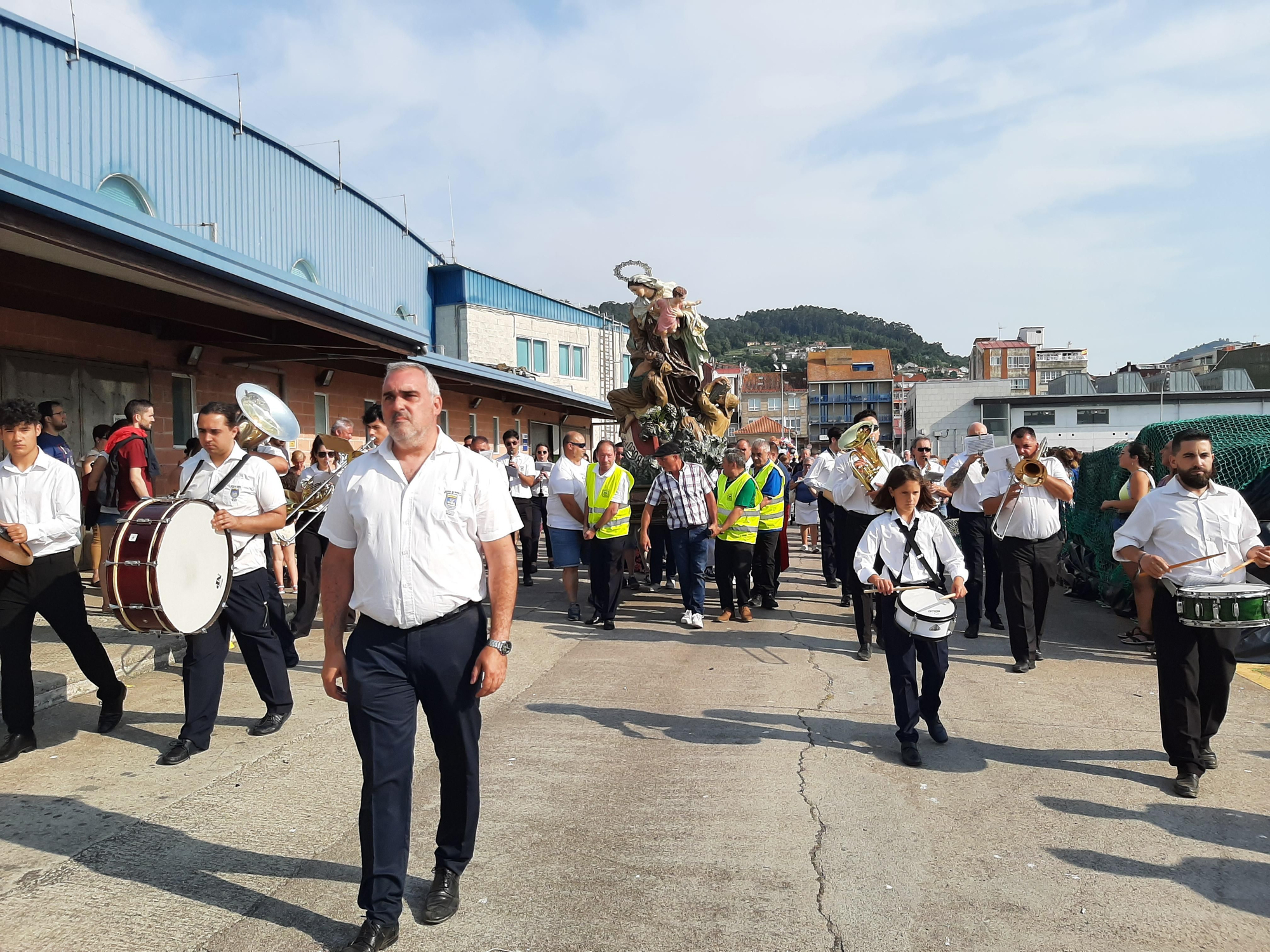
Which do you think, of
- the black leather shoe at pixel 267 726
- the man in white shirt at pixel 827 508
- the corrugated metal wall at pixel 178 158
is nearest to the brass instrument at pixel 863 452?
the man in white shirt at pixel 827 508

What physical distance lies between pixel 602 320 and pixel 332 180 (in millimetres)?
18278

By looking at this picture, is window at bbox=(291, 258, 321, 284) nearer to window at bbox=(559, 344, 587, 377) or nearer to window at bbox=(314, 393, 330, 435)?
window at bbox=(314, 393, 330, 435)

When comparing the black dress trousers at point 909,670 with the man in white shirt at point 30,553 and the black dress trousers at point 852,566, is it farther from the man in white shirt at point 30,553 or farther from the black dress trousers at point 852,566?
the man in white shirt at point 30,553

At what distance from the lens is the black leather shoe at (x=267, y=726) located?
18.7 ft

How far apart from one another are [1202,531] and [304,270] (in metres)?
20.4

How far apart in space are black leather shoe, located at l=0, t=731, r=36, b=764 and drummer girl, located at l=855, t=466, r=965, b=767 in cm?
482

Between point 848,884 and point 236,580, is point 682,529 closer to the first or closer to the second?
point 236,580

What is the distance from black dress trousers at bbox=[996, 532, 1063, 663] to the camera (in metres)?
7.56

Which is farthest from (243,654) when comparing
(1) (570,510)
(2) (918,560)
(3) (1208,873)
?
(3) (1208,873)

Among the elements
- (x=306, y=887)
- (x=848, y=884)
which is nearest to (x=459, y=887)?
(x=306, y=887)

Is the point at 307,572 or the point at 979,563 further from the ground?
the point at 307,572

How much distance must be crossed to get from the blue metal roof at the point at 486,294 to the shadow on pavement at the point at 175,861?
28.7 m

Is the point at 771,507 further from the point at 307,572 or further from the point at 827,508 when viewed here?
the point at 307,572

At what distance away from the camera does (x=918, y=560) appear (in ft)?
18.6
